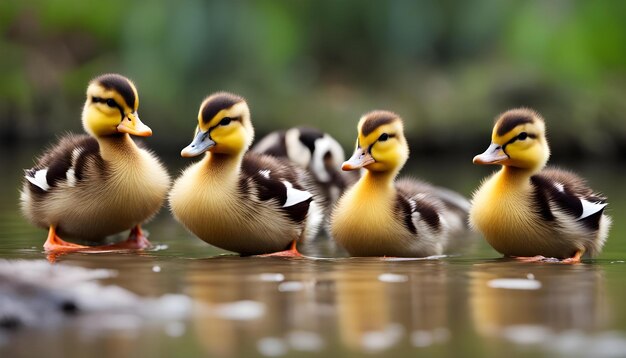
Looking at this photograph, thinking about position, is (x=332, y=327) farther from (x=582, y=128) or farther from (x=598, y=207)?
(x=582, y=128)

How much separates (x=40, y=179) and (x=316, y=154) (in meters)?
2.43

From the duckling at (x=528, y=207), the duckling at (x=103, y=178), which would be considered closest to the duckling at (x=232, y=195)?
the duckling at (x=103, y=178)

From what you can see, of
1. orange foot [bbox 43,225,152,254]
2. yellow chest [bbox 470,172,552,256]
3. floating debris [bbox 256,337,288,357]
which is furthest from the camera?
orange foot [bbox 43,225,152,254]

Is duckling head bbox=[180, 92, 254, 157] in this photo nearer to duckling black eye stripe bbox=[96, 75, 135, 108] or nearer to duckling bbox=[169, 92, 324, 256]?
duckling bbox=[169, 92, 324, 256]

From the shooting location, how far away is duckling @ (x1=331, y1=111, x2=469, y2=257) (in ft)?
22.2

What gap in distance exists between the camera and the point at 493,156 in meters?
6.79

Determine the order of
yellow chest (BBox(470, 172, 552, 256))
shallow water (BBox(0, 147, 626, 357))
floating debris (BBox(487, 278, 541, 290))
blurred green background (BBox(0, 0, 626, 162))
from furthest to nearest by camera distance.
→ blurred green background (BBox(0, 0, 626, 162)) < yellow chest (BBox(470, 172, 552, 256)) < floating debris (BBox(487, 278, 541, 290)) < shallow water (BBox(0, 147, 626, 357))

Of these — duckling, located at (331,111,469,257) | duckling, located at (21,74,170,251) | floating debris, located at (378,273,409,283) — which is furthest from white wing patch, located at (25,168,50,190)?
floating debris, located at (378,273,409,283)

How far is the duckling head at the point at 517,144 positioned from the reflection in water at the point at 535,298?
775mm

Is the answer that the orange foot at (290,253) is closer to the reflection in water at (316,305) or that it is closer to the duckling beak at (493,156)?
the reflection in water at (316,305)

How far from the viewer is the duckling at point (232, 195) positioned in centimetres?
665

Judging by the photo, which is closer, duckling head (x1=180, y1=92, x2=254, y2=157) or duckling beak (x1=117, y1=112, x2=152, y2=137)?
duckling head (x1=180, y1=92, x2=254, y2=157)

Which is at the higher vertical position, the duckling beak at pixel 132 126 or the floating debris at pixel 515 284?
the duckling beak at pixel 132 126

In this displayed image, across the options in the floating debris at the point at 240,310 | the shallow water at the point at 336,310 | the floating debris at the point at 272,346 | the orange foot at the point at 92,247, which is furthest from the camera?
the orange foot at the point at 92,247
